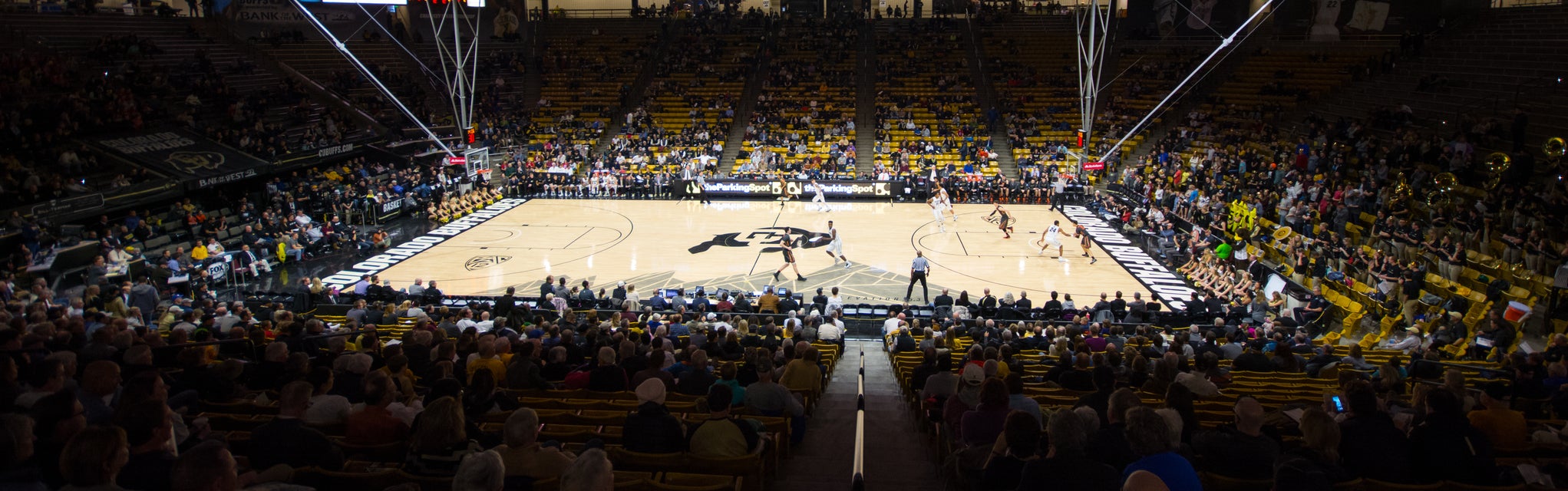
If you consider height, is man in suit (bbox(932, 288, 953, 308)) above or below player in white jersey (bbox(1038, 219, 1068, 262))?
below

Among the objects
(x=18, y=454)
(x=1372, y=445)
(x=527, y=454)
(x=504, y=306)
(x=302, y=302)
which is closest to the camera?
(x=18, y=454)

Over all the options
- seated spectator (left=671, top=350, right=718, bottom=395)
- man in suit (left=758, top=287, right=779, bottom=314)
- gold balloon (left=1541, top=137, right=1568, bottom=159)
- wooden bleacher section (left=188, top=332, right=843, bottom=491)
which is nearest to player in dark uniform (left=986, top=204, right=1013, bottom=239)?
man in suit (left=758, top=287, right=779, bottom=314)

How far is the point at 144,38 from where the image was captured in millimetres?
32750

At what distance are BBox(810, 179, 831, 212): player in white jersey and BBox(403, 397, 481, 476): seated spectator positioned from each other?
2627cm

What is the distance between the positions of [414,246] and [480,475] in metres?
22.8

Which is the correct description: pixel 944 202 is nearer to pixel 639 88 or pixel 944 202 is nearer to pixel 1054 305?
pixel 1054 305

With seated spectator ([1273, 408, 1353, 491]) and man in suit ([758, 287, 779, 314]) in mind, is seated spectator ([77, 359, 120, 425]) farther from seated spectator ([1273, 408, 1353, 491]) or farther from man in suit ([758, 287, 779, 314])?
man in suit ([758, 287, 779, 314])

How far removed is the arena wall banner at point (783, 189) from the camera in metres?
33.6

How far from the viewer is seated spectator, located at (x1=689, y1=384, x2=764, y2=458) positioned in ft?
20.1

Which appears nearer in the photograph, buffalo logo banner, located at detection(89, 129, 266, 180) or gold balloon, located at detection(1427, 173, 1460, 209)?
gold balloon, located at detection(1427, 173, 1460, 209)

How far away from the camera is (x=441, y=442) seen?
17.0 ft

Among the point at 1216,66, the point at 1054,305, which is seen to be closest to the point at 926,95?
the point at 1216,66

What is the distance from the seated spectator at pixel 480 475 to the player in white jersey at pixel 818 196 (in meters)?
27.2

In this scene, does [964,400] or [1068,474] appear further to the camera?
[964,400]
